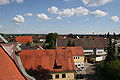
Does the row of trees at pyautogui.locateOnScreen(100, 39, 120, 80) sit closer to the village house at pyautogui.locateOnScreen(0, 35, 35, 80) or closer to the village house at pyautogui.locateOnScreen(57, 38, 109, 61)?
the village house at pyautogui.locateOnScreen(0, 35, 35, 80)

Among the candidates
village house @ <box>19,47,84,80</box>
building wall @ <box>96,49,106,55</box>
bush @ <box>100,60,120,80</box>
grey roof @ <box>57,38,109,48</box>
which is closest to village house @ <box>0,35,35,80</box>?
village house @ <box>19,47,84,80</box>

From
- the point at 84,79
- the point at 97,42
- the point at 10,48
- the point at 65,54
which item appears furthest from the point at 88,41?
the point at 10,48

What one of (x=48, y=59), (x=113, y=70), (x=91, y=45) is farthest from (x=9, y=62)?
(x=91, y=45)

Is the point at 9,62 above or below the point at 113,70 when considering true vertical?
above

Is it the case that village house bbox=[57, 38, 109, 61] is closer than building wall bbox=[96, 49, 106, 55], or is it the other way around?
village house bbox=[57, 38, 109, 61]

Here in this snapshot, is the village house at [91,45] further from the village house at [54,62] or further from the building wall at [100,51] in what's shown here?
the village house at [54,62]

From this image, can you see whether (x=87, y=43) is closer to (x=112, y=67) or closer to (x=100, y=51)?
(x=100, y=51)

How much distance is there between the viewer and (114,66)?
3206 cm

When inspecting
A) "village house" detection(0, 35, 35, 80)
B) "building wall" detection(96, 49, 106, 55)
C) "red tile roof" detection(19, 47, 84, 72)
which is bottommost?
"building wall" detection(96, 49, 106, 55)

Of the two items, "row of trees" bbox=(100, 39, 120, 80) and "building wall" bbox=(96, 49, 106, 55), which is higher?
"row of trees" bbox=(100, 39, 120, 80)

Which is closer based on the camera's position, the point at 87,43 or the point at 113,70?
the point at 113,70

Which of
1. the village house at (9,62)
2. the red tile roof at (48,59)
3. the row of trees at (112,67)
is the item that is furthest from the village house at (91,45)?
the village house at (9,62)

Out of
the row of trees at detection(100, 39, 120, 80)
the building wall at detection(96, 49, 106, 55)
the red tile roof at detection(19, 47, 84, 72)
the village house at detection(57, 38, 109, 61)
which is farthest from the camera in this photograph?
the building wall at detection(96, 49, 106, 55)

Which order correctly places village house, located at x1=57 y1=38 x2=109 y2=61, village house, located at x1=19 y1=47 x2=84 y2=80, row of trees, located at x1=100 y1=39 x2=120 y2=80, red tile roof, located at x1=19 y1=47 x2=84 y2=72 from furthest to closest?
1. village house, located at x1=57 y1=38 x2=109 y2=61
2. red tile roof, located at x1=19 y1=47 x2=84 y2=72
3. village house, located at x1=19 y1=47 x2=84 y2=80
4. row of trees, located at x1=100 y1=39 x2=120 y2=80
